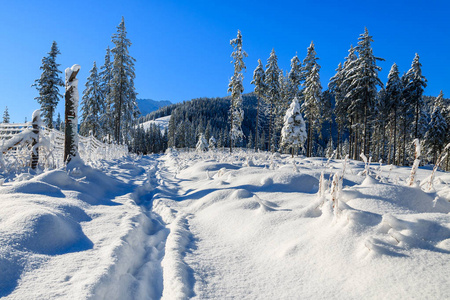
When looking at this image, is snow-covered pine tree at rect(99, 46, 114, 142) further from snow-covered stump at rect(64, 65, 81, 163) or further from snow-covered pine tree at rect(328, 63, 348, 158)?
snow-covered pine tree at rect(328, 63, 348, 158)

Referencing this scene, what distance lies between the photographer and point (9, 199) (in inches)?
136

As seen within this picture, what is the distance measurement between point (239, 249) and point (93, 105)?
97.5ft

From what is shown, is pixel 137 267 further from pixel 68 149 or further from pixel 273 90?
pixel 273 90

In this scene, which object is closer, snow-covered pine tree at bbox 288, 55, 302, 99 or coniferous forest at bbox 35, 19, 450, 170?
coniferous forest at bbox 35, 19, 450, 170

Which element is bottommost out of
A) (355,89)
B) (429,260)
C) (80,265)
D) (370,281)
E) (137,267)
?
(137,267)

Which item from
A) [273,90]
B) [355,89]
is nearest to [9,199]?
[355,89]

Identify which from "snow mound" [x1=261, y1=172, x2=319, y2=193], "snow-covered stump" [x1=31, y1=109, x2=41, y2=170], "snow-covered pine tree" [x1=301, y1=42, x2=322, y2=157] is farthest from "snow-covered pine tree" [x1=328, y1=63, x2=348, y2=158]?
"snow-covered stump" [x1=31, y1=109, x2=41, y2=170]

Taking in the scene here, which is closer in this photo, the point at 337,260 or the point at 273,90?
the point at 337,260

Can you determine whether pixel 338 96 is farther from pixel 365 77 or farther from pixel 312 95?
pixel 365 77

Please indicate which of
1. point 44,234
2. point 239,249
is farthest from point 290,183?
point 44,234

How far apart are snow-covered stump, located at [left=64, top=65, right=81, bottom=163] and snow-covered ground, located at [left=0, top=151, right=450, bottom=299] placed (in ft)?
11.0

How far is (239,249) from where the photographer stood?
9.78 ft

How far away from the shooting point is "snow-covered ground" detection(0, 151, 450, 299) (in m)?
1.91

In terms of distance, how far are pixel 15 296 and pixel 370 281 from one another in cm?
261
